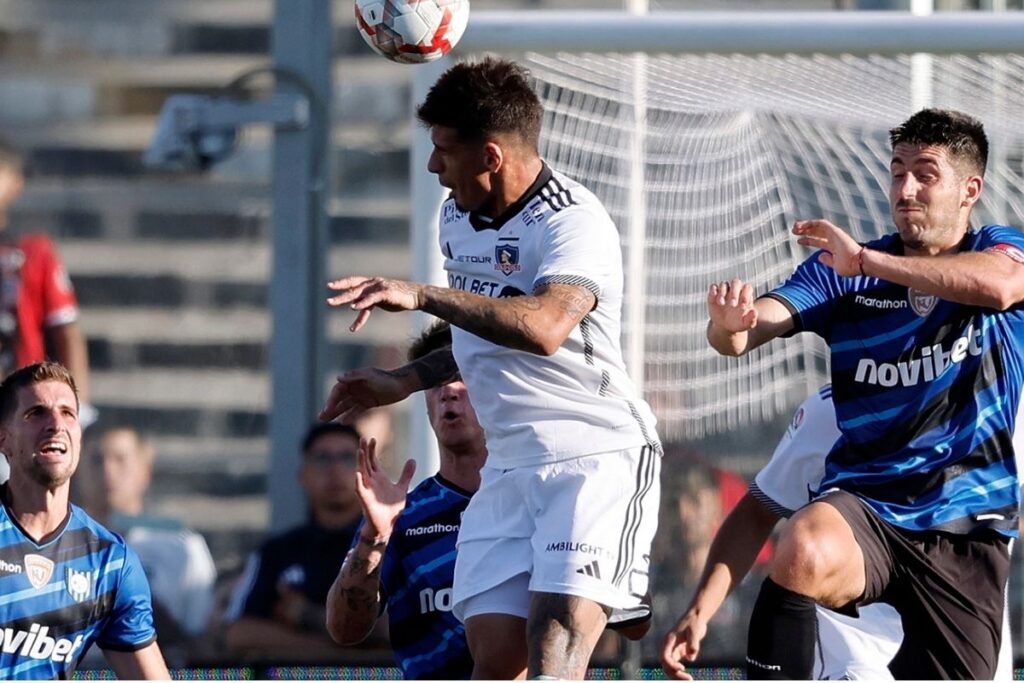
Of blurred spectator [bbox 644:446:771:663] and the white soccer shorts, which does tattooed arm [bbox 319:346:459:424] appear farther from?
blurred spectator [bbox 644:446:771:663]

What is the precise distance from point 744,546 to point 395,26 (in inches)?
78.4

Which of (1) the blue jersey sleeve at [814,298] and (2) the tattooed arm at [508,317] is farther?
(1) the blue jersey sleeve at [814,298]

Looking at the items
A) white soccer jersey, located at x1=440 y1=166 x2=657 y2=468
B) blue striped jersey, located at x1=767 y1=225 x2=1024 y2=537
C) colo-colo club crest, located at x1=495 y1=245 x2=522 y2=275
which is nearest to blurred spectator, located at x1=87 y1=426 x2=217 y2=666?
white soccer jersey, located at x1=440 y1=166 x2=657 y2=468

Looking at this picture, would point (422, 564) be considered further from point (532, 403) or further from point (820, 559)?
point (820, 559)

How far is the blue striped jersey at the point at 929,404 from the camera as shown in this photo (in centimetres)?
518

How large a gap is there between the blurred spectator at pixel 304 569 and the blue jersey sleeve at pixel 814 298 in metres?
3.28

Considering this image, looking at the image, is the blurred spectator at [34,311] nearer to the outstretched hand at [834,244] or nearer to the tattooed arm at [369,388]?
the tattooed arm at [369,388]

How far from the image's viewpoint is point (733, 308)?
5031 mm

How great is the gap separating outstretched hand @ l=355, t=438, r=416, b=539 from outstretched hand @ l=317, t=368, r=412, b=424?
11.4 inches

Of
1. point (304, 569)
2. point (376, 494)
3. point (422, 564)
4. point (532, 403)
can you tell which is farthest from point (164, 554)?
point (532, 403)

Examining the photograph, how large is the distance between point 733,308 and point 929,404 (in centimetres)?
67

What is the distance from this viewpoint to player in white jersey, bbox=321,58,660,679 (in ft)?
15.9

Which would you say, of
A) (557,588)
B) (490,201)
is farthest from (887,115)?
(557,588)

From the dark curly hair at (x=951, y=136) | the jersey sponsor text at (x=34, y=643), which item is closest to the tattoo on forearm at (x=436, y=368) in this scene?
the jersey sponsor text at (x=34, y=643)
